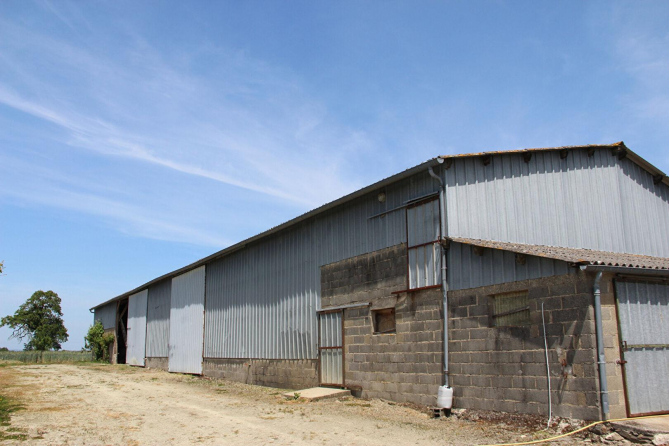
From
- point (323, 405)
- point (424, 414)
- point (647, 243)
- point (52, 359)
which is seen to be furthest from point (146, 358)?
point (647, 243)

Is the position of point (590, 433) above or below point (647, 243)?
below

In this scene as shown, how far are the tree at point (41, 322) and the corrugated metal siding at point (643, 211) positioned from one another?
170 ft

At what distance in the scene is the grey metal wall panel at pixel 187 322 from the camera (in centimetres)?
2620

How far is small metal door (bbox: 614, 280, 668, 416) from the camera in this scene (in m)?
10.0

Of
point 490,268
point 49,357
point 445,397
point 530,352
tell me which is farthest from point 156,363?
point 530,352

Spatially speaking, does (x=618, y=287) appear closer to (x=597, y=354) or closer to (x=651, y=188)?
(x=597, y=354)

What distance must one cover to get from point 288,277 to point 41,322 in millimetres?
42877

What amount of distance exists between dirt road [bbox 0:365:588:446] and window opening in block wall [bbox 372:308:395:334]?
6.25 feet

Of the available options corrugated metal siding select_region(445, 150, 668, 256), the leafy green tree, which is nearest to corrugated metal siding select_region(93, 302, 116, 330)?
the leafy green tree

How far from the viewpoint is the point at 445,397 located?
12.2 m

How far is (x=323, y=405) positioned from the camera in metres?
14.6

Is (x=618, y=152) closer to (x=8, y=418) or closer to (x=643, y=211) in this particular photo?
(x=643, y=211)

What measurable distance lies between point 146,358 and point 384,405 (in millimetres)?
22113

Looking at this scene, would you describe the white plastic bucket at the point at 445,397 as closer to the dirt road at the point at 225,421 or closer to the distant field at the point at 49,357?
the dirt road at the point at 225,421
